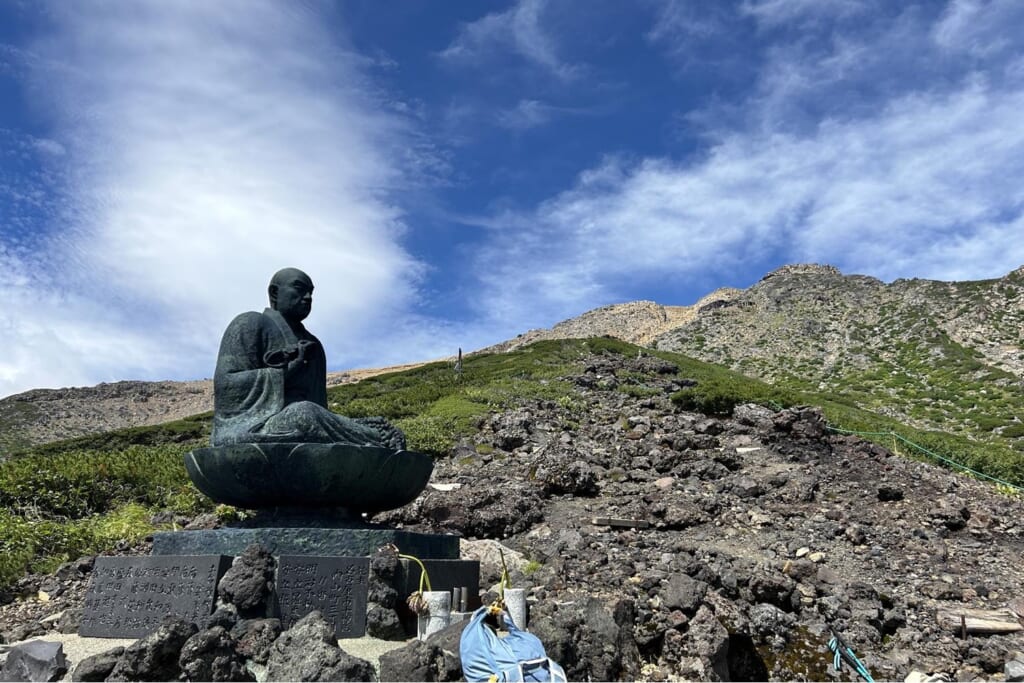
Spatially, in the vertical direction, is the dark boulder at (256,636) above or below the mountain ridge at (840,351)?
below

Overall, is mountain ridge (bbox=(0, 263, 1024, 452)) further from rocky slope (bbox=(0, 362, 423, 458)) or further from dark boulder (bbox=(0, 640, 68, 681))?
dark boulder (bbox=(0, 640, 68, 681))

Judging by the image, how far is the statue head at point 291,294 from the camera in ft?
25.1

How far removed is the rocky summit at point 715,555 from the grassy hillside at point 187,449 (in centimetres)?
167

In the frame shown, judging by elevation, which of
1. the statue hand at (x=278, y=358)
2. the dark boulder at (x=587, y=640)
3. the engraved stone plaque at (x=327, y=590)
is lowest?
the dark boulder at (x=587, y=640)

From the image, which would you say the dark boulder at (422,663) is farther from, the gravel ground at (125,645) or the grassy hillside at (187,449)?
the grassy hillside at (187,449)

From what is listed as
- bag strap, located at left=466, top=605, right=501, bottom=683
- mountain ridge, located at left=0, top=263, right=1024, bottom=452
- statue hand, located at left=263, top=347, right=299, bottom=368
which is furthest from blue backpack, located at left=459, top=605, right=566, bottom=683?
mountain ridge, located at left=0, top=263, right=1024, bottom=452

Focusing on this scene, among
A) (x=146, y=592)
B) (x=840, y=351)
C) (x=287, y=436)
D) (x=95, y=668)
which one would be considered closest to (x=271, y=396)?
(x=287, y=436)

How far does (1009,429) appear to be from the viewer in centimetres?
2619

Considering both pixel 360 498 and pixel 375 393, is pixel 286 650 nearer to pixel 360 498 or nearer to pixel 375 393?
pixel 360 498

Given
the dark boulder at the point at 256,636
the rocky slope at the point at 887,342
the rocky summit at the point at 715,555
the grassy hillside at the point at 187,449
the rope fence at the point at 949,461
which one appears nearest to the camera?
the dark boulder at the point at 256,636

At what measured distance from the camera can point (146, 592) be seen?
6098mm

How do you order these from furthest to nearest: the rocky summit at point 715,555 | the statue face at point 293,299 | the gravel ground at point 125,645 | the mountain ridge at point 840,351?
the mountain ridge at point 840,351 → the statue face at point 293,299 → the rocky summit at point 715,555 → the gravel ground at point 125,645

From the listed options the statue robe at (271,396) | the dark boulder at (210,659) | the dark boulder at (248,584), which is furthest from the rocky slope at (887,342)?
the dark boulder at (210,659)

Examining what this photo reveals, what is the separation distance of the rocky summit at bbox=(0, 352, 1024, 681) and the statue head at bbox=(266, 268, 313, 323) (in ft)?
10.5
